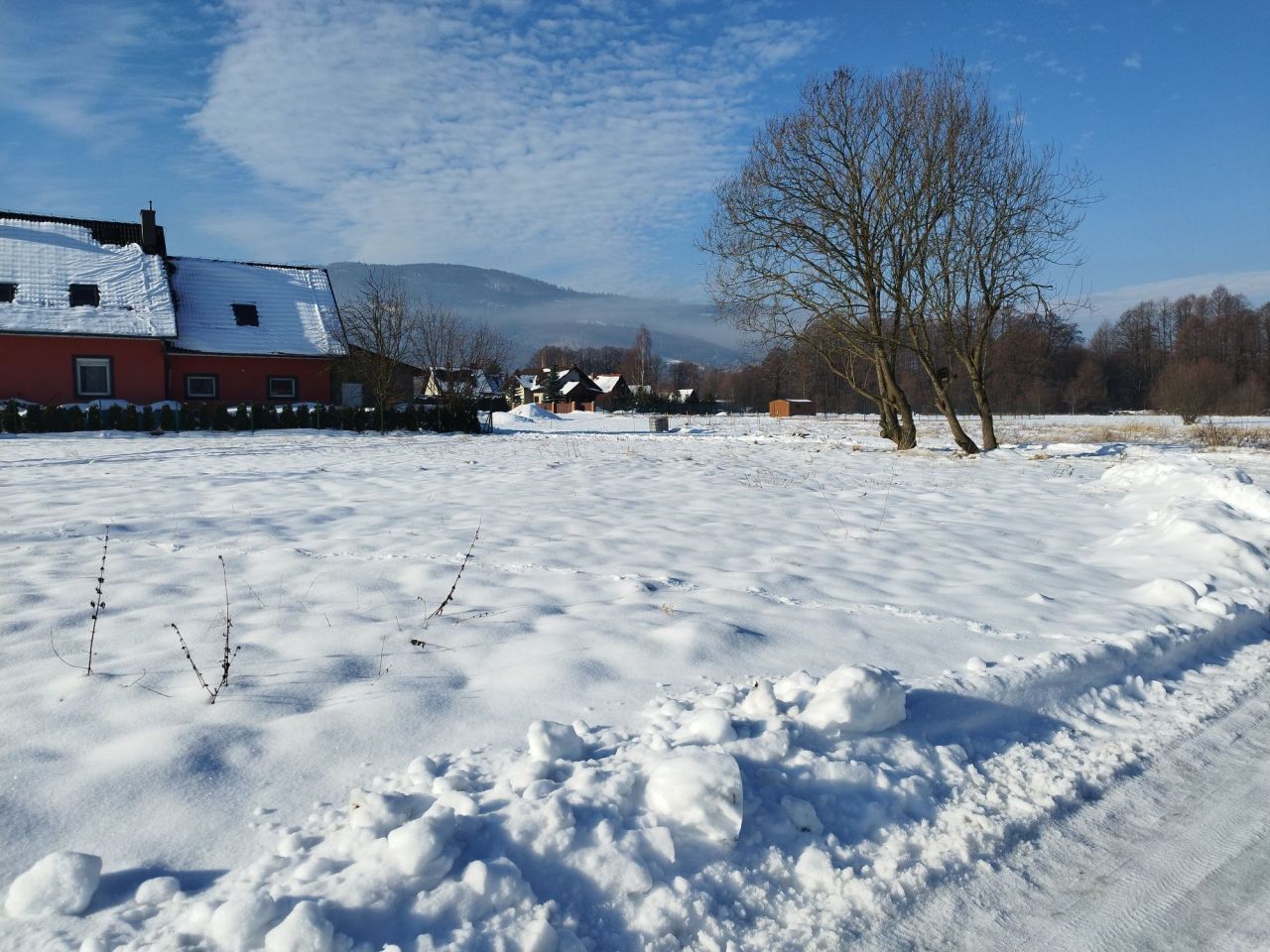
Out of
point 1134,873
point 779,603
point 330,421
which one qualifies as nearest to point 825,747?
point 1134,873

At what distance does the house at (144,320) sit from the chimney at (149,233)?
0.12 ft

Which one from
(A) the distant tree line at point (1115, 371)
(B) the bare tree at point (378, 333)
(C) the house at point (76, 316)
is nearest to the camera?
(C) the house at point (76, 316)

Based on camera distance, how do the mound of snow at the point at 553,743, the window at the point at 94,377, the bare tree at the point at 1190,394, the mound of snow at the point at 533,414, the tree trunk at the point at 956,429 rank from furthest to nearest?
1. the mound of snow at the point at 533,414
2. the bare tree at the point at 1190,394
3. the window at the point at 94,377
4. the tree trunk at the point at 956,429
5. the mound of snow at the point at 553,743

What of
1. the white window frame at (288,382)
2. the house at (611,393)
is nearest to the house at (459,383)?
the white window frame at (288,382)

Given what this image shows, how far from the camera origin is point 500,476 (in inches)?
448

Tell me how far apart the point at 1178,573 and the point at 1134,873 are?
13.3ft

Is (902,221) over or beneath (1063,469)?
over

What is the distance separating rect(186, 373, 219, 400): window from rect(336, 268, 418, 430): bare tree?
15.9 ft

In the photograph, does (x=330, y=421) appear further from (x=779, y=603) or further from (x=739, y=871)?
(x=739, y=871)

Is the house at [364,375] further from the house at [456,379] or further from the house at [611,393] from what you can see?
the house at [611,393]

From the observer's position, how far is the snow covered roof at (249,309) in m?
28.8

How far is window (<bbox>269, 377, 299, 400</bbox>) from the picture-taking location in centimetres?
2964

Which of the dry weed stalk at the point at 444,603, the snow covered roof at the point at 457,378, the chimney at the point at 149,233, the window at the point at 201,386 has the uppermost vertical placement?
the chimney at the point at 149,233

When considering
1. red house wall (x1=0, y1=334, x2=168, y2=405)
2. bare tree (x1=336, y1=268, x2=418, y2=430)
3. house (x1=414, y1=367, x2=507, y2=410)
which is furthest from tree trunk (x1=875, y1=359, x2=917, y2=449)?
red house wall (x1=0, y1=334, x2=168, y2=405)
